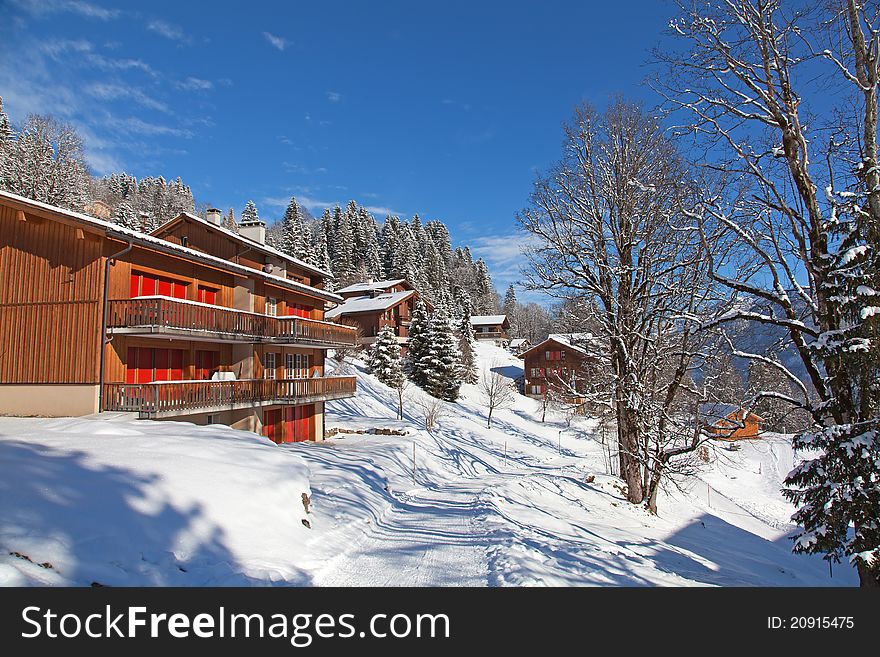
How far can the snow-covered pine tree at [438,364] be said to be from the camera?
138 feet

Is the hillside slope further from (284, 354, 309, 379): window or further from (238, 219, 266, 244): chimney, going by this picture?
(238, 219, 266, 244): chimney

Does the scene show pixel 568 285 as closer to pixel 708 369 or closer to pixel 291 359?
pixel 708 369

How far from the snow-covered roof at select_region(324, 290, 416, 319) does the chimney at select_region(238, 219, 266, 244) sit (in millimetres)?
29680

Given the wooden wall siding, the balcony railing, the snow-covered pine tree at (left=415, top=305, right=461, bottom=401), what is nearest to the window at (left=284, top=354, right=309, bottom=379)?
the wooden wall siding

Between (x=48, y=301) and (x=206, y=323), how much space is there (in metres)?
4.30

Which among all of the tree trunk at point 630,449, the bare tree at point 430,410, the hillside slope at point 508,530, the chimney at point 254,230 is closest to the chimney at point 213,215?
the chimney at point 254,230

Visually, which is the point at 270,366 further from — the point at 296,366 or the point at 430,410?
the point at 430,410

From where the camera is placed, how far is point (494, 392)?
4200 centimetres

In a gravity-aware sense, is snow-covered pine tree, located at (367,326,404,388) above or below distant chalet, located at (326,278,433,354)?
below

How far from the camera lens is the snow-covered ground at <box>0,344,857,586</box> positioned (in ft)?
19.2

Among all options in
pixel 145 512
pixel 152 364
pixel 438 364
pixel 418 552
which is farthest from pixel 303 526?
pixel 438 364

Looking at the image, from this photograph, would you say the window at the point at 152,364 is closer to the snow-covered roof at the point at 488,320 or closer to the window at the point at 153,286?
the window at the point at 153,286

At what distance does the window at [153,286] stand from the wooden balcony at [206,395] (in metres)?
3.17
